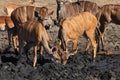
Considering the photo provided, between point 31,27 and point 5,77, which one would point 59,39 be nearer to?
point 31,27

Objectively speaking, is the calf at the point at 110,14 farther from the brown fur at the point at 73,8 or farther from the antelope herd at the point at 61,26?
the brown fur at the point at 73,8

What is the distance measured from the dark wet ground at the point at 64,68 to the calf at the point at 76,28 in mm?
473

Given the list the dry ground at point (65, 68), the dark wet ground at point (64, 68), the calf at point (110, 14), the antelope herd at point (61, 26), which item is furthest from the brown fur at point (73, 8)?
the dark wet ground at point (64, 68)

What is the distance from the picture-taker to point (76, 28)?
13922 millimetres

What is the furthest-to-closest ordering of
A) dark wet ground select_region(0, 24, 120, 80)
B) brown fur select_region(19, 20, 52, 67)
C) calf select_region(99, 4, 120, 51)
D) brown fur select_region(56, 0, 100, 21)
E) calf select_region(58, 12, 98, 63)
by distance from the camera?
brown fur select_region(56, 0, 100, 21), calf select_region(99, 4, 120, 51), calf select_region(58, 12, 98, 63), brown fur select_region(19, 20, 52, 67), dark wet ground select_region(0, 24, 120, 80)

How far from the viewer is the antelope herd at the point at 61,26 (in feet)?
43.0

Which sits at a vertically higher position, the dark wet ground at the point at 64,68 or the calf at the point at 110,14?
the calf at the point at 110,14

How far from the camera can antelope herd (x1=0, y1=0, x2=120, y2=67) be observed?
1312cm

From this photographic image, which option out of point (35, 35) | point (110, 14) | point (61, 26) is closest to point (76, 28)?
point (61, 26)

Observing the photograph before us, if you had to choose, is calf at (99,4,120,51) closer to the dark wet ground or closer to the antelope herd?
the antelope herd

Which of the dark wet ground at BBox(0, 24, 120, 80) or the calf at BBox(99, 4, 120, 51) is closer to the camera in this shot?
the dark wet ground at BBox(0, 24, 120, 80)

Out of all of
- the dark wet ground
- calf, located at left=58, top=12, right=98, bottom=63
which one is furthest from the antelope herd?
the dark wet ground

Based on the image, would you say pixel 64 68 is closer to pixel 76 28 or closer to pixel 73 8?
pixel 76 28

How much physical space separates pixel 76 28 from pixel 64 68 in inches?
65.7
